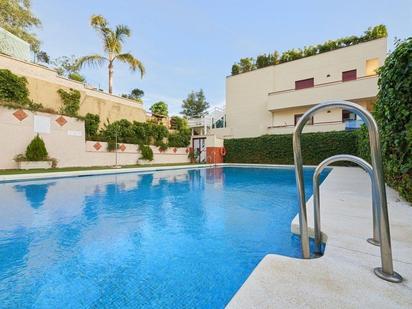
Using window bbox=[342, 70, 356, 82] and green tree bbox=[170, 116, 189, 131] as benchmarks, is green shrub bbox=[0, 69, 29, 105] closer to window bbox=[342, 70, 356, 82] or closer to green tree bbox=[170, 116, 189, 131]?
green tree bbox=[170, 116, 189, 131]

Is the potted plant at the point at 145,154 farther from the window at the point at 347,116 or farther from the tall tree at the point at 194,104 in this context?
the tall tree at the point at 194,104

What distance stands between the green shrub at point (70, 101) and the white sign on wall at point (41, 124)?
Result: 5.45 feet

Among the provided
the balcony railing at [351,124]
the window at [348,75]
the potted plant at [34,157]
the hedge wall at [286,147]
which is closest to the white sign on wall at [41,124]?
the potted plant at [34,157]

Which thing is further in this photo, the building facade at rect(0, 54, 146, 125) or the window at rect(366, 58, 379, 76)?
the window at rect(366, 58, 379, 76)

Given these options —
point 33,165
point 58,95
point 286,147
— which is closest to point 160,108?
point 58,95

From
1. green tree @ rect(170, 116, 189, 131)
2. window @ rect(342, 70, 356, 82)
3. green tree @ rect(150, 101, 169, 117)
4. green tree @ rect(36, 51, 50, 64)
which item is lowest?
green tree @ rect(170, 116, 189, 131)

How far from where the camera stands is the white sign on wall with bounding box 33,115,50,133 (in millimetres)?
11082

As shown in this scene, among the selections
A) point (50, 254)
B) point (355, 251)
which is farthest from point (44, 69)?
point (355, 251)

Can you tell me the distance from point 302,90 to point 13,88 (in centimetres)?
1938

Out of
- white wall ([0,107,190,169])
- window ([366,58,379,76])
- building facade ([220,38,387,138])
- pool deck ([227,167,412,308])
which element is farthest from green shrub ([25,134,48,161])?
window ([366,58,379,76])

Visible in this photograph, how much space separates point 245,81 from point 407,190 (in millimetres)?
19552

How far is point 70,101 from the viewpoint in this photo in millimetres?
13562

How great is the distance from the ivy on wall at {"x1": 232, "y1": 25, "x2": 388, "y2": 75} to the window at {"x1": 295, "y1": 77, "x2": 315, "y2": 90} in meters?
2.49

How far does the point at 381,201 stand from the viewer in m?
1.35
